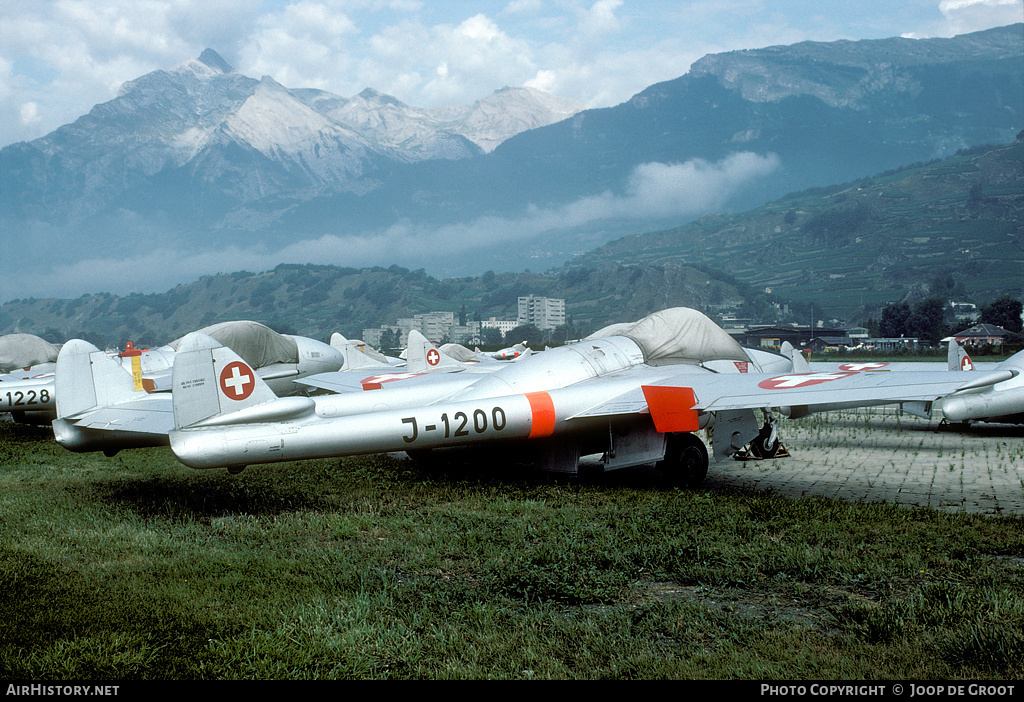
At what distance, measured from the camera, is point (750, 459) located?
11.1 meters

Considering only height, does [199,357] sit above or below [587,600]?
above

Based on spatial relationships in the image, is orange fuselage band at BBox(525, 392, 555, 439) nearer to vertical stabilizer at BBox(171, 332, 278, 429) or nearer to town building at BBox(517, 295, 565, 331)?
vertical stabilizer at BBox(171, 332, 278, 429)

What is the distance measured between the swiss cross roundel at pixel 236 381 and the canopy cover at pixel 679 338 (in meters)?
5.27

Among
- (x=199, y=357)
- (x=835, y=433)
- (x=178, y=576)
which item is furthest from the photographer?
(x=835, y=433)

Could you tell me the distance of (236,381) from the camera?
23.1 ft

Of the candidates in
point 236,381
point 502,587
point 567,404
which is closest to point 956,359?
point 567,404

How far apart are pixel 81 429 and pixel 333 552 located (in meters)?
4.65

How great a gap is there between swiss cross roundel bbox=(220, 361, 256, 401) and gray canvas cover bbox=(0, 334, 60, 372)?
23.1 metres

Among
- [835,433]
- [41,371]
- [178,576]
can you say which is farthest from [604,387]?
[41,371]

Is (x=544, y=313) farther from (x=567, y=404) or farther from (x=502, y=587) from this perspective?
(x=502, y=587)

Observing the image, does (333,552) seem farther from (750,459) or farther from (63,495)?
(750,459)

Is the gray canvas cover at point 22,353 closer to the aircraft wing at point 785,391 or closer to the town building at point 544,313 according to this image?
the aircraft wing at point 785,391

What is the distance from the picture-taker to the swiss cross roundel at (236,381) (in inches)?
276

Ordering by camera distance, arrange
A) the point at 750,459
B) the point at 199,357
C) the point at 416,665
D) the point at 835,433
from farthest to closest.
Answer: the point at 835,433 < the point at 750,459 < the point at 199,357 < the point at 416,665
